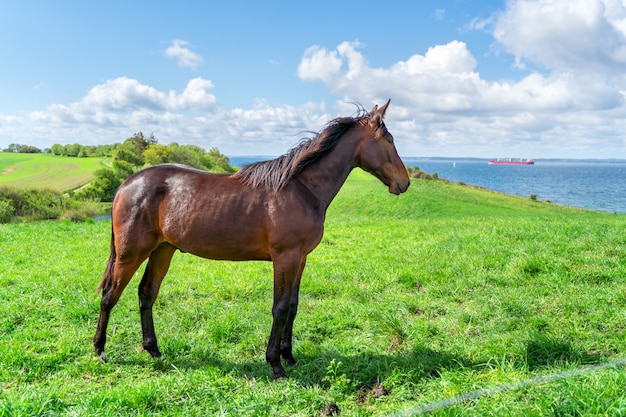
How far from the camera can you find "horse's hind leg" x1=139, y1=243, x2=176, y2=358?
4480mm

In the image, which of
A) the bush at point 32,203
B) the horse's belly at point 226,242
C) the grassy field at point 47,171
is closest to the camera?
the horse's belly at point 226,242

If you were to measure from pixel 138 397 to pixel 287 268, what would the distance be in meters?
1.62

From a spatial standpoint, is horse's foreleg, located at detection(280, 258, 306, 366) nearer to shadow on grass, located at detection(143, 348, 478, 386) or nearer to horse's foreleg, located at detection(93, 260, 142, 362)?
shadow on grass, located at detection(143, 348, 478, 386)

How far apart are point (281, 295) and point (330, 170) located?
4.34 ft

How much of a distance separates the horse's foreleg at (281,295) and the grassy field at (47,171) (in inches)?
963

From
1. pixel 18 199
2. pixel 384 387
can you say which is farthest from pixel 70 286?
pixel 18 199

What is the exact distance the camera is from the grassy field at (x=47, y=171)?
2446cm

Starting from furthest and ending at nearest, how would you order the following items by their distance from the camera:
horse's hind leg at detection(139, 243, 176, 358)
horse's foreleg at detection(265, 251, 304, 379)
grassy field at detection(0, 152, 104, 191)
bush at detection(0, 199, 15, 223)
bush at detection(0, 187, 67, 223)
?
grassy field at detection(0, 152, 104, 191) → bush at detection(0, 187, 67, 223) → bush at detection(0, 199, 15, 223) → horse's hind leg at detection(139, 243, 176, 358) → horse's foreleg at detection(265, 251, 304, 379)

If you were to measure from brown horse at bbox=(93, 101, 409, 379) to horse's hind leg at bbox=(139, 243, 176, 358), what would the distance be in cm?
27

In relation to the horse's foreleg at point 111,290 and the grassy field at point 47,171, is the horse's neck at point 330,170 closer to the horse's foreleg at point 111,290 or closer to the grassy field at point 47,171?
the horse's foreleg at point 111,290

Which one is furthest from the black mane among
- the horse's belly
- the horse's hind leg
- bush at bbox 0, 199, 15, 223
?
bush at bbox 0, 199, 15, 223

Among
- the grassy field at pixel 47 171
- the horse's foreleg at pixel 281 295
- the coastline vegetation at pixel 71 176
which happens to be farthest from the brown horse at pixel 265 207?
the grassy field at pixel 47 171

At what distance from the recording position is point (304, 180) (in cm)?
413

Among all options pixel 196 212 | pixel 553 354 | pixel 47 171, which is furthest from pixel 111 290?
pixel 47 171
